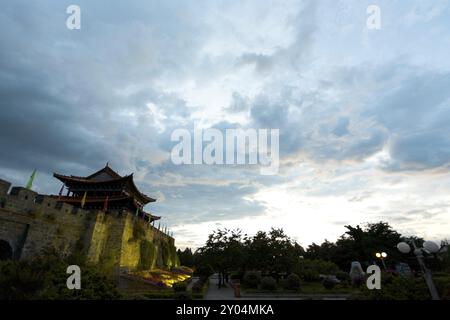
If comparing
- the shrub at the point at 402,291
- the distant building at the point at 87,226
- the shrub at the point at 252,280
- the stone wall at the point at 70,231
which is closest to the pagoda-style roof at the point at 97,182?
the distant building at the point at 87,226

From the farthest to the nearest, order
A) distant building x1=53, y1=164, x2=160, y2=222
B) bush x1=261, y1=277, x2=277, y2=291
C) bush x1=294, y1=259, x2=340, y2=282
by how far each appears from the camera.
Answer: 1. distant building x1=53, y1=164, x2=160, y2=222
2. bush x1=294, y1=259, x2=340, y2=282
3. bush x1=261, y1=277, x2=277, y2=291

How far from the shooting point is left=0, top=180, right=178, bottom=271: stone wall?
19.5 m

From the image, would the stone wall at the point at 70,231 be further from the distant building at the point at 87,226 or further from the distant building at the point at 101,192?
the distant building at the point at 101,192

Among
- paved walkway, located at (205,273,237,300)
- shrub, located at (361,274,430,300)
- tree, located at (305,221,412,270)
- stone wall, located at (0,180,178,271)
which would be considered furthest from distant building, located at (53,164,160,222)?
tree, located at (305,221,412,270)

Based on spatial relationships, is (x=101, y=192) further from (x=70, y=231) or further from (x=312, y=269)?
(x=312, y=269)

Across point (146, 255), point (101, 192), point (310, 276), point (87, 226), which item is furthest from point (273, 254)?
point (101, 192)

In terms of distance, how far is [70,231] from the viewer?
2450 cm

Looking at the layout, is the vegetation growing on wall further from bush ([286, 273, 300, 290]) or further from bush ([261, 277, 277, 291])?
bush ([286, 273, 300, 290])

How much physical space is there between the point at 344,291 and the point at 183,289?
15577 millimetres

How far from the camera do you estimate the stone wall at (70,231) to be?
Result: 766 inches

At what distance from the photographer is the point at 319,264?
38125 mm
